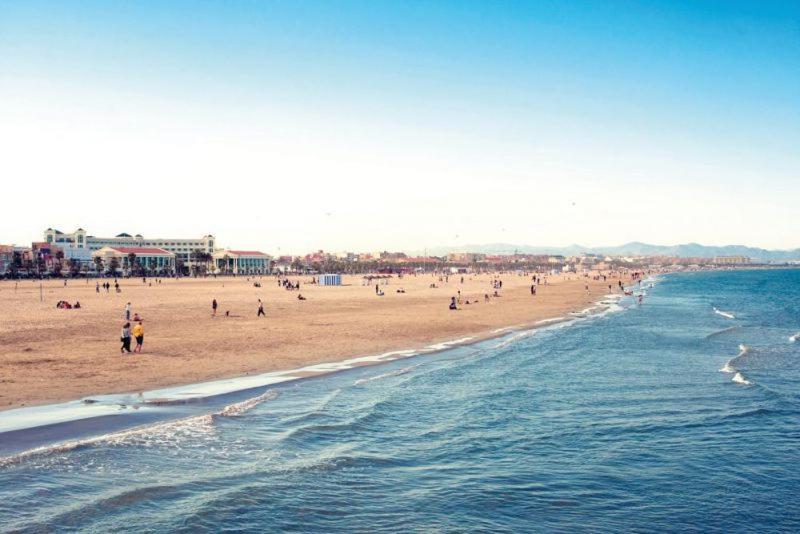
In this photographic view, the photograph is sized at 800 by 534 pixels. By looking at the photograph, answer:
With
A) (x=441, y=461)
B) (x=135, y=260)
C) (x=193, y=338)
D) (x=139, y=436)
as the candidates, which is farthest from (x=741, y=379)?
(x=135, y=260)

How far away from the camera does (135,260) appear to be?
163000mm

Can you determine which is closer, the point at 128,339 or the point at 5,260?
the point at 128,339

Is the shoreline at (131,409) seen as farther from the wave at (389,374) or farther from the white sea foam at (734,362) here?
the white sea foam at (734,362)

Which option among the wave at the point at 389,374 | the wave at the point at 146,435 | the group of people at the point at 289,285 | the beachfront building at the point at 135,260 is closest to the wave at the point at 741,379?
the wave at the point at 389,374

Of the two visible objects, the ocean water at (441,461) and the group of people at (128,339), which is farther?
the group of people at (128,339)

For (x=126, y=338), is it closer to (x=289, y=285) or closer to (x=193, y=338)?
(x=193, y=338)

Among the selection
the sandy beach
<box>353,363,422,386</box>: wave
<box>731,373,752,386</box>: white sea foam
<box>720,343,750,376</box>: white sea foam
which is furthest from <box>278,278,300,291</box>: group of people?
<box>731,373,752,386</box>: white sea foam

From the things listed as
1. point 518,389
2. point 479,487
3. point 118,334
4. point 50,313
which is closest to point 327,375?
point 518,389

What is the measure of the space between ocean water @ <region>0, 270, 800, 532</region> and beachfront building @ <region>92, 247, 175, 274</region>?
139 metres

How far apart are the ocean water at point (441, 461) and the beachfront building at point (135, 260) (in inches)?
5481

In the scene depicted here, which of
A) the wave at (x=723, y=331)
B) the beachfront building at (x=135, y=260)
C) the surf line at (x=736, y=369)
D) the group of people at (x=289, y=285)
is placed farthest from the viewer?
the beachfront building at (x=135, y=260)

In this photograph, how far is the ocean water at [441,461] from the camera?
10501 millimetres

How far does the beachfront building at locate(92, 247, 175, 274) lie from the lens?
154m

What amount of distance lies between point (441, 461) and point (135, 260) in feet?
540
